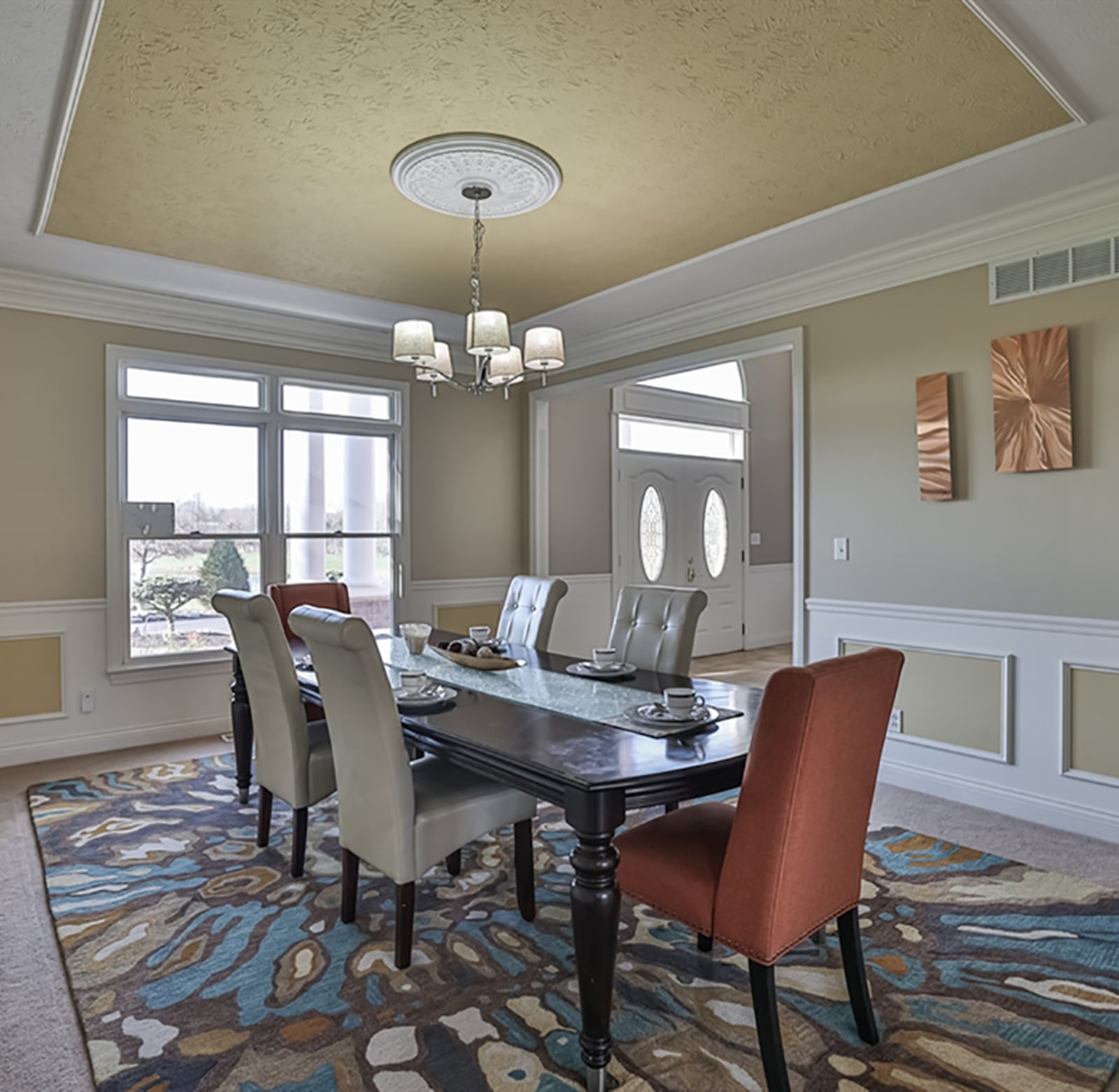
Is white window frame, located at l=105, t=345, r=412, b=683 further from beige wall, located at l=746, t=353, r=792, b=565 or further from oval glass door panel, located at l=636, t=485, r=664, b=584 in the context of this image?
beige wall, located at l=746, t=353, r=792, b=565

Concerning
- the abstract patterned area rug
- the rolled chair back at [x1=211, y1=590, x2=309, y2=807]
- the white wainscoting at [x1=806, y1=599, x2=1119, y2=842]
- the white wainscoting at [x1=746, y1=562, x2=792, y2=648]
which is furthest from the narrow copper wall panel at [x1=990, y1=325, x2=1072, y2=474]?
the white wainscoting at [x1=746, y1=562, x2=792, y2=648]

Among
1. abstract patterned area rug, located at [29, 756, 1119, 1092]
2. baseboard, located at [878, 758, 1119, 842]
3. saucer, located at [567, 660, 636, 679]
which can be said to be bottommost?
abstract patterned area rug, located at [29, 756, 1119, 1092]

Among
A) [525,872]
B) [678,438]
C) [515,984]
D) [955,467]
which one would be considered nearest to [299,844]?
[525,872]

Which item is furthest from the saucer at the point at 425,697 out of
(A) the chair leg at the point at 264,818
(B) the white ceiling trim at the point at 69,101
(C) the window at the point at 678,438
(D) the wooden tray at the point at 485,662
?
(C) the window at the point at 678,438

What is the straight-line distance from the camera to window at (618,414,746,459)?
24.6 ft

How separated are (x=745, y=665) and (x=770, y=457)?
255 centimetres

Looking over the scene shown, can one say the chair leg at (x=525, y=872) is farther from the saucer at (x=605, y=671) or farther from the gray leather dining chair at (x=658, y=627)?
the gray leather dining chair at (x=658, y=627)

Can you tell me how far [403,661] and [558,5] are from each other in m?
2.39

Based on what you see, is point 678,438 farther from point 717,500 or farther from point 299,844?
point 299,844

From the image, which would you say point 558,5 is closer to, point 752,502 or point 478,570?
point 478,570

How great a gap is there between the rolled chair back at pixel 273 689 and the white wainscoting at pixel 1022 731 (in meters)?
2.84

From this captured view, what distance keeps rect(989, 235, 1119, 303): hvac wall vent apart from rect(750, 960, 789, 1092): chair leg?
3.09 meters

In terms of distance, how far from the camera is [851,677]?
1.69 m

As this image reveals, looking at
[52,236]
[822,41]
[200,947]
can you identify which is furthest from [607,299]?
[200,947]
